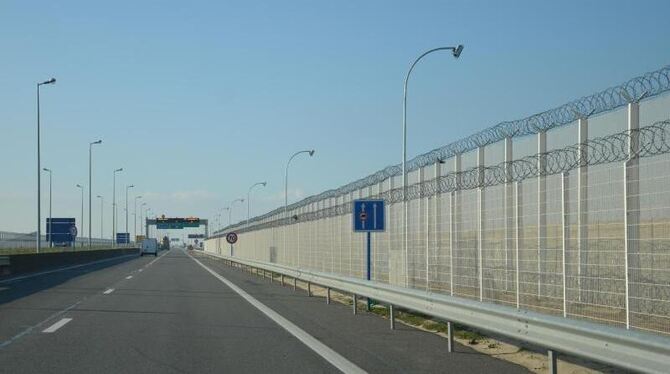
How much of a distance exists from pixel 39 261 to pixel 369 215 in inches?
1198

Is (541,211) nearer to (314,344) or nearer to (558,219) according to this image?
(558,219)

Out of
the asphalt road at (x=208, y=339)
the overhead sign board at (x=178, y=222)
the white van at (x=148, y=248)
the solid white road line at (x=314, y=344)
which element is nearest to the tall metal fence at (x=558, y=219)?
the asphalt road at (x=208, y=339)

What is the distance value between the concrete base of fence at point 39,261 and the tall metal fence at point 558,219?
2270 centimetres

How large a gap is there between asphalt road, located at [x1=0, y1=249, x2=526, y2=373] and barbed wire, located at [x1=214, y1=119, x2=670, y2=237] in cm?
333

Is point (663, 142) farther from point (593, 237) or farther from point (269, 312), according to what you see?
point (269, 312)

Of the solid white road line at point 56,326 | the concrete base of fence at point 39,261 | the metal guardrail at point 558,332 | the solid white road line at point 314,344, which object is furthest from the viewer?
the concrete base of fence at point 39,261

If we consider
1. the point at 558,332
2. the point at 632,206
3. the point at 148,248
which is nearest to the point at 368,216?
the point at 632,206

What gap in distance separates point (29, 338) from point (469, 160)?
1036 centimetres

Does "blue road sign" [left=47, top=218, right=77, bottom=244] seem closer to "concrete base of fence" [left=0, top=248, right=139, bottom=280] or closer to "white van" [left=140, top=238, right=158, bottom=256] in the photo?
"concrete base of fence" [left=0, top=248, right=139, bottom=280]

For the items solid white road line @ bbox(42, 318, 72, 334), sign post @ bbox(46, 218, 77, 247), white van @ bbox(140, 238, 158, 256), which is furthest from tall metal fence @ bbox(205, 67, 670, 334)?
white van @ bbox(140, 238, 158, 256)

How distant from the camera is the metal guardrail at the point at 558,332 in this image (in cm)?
626

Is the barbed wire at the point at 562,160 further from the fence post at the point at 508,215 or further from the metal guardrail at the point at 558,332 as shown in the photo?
the metal guardrail at the point at 558,332

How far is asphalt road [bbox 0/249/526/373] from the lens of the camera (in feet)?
32.5

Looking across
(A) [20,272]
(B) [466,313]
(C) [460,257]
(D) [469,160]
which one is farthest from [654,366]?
(A) [20,272]
